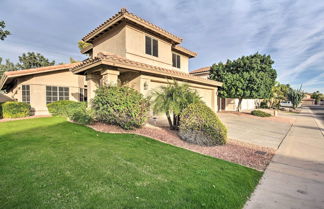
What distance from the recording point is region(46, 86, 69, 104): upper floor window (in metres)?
13.9

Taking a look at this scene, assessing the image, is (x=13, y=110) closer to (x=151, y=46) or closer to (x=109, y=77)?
(x=109, y=77)

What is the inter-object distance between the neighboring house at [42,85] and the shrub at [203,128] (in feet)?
42.0

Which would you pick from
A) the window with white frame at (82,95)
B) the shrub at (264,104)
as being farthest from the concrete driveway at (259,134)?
the shrub at (264,104)

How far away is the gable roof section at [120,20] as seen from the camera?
9.18 meters

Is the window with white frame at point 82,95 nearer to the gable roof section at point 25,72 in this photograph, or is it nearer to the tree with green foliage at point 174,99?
the gable roof section at point 25,72

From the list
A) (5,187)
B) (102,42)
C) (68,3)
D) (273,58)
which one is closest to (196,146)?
(5,187)

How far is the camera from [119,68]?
26.1 ft

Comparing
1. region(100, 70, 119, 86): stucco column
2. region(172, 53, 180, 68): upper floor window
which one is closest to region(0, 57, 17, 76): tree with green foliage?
region(172, 53, 180, 68): upper floor window

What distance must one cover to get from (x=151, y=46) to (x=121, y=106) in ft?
20.8

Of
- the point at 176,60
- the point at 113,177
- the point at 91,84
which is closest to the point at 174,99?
the point at 113,177

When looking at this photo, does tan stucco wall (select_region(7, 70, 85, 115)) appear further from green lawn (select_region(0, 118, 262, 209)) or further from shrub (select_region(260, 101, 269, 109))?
shrub (select_region(260, 101, 269, 109))

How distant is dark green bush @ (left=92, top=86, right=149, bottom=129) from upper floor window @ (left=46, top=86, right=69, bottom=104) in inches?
386

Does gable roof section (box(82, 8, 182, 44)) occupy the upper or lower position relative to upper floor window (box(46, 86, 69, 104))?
upper

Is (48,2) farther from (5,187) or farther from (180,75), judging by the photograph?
(5,187)
